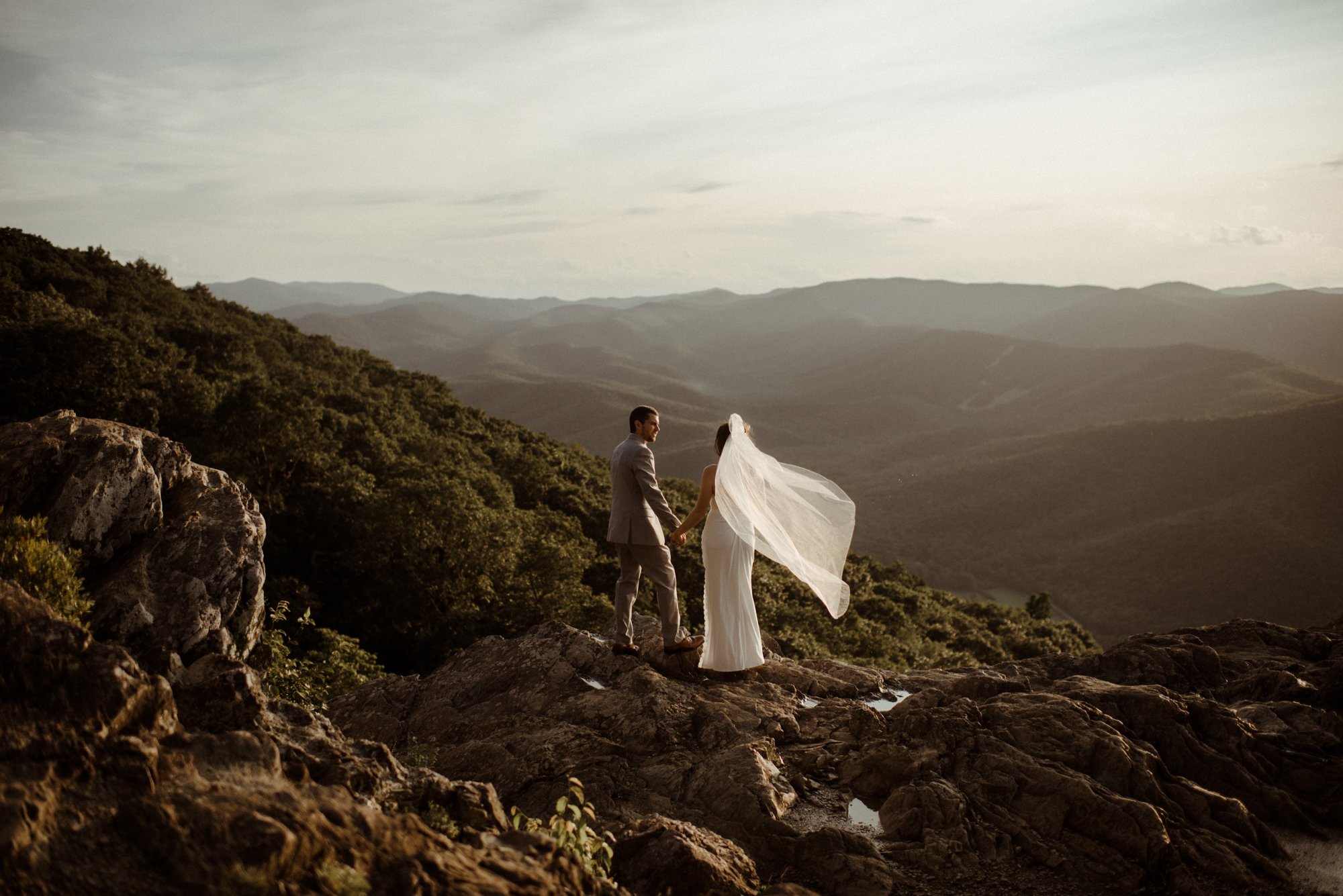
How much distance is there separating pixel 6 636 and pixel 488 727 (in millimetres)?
5120

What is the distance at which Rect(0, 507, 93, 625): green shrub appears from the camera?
495 cm

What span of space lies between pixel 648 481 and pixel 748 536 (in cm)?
134

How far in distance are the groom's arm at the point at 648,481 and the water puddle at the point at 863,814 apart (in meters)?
3.28

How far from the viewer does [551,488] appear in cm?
3256

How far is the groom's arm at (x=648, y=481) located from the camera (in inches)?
344

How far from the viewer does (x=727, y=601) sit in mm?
9180

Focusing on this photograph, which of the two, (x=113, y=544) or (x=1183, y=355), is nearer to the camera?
(x=113, y=544)

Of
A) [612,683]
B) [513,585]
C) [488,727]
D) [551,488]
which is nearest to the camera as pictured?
[488,727]

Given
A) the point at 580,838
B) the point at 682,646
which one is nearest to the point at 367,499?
the point at 682,646

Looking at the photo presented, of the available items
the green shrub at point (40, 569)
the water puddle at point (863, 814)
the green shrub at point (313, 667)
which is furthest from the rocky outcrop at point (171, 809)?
the water puddle at point (863, 814)

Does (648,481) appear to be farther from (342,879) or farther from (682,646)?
(342,879)

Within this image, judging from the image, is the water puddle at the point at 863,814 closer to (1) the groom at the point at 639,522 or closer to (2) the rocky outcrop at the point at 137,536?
(1) the groom at the point at 639,522

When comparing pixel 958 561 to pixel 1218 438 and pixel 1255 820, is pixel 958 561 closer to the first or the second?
pixel 1218 438

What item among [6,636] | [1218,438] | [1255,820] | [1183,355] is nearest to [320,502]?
[6,636]
